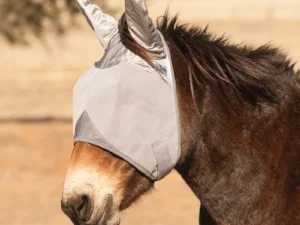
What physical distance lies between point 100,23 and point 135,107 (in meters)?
Answer: 0.55

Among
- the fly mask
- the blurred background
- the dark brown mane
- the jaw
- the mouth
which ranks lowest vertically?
the blurred background

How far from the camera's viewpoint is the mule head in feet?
11.0

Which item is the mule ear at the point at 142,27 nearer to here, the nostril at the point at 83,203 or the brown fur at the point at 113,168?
the brown fur at the point at 113,168

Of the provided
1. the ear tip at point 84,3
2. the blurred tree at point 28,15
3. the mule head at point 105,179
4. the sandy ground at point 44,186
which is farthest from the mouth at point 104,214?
the blurred tree at point 28,15

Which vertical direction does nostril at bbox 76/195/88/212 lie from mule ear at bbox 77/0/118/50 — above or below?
below

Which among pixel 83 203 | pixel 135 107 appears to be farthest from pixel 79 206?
pixel 135 107

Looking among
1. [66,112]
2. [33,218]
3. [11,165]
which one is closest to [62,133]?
[11,165]

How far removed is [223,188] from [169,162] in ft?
0.96

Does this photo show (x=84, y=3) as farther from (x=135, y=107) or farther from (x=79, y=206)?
(x=79, y=206)

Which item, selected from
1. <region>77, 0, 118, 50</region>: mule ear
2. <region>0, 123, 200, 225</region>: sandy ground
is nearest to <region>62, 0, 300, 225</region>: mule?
<region>77, 0, 118, 50</region>: mule ear

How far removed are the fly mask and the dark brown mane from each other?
12 cm

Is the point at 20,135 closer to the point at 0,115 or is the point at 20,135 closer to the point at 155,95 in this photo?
the point at 0,115

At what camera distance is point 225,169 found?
3.61 meters

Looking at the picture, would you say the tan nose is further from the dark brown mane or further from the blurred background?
the dark brown mane
